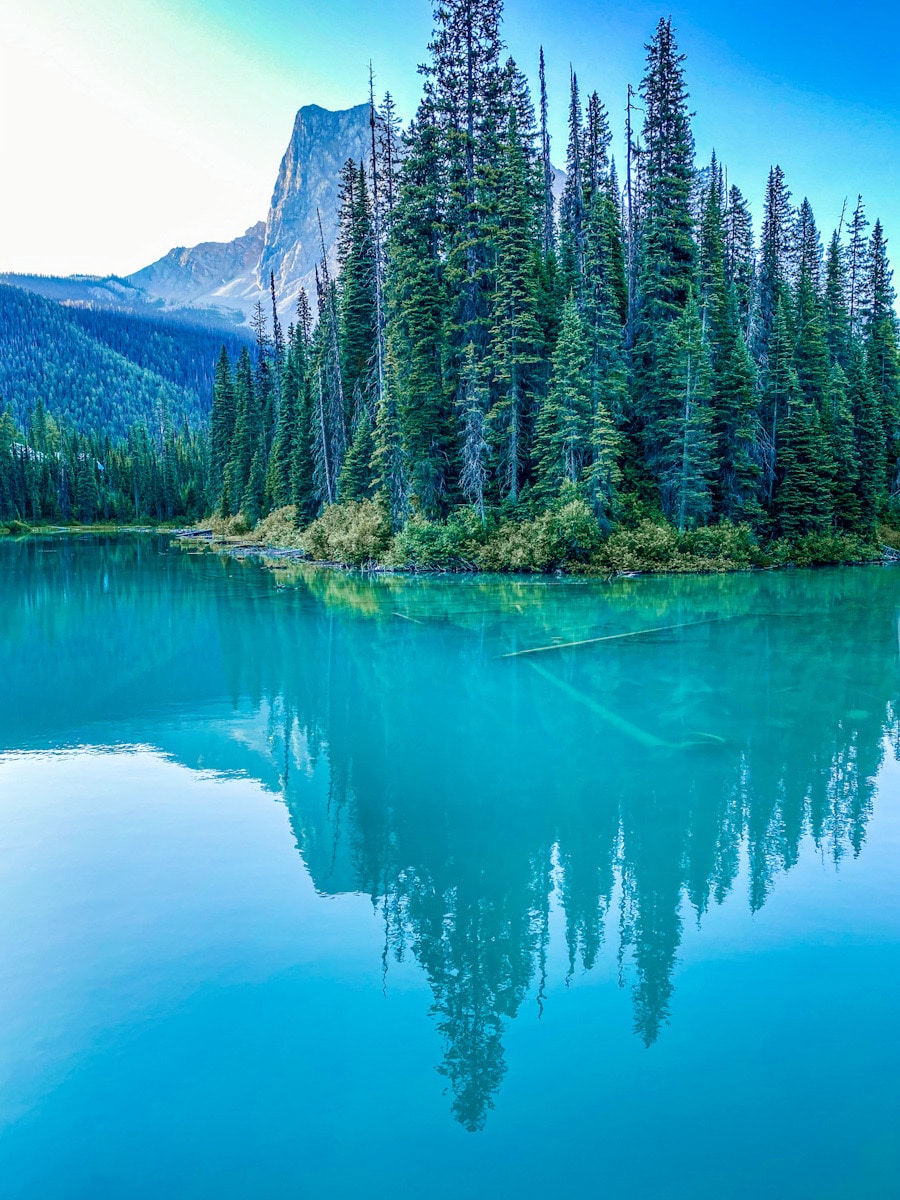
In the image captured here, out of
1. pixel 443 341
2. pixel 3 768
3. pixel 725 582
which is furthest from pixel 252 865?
pixel 443 341

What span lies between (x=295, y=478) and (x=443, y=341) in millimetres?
20633

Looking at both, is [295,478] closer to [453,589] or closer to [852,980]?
[453,589]

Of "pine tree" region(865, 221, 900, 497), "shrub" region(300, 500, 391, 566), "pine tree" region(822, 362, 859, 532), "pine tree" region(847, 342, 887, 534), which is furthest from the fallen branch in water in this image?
"pine tree" region(865, 221, 900, 497)

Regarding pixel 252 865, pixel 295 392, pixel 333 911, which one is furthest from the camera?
pixel 295 392

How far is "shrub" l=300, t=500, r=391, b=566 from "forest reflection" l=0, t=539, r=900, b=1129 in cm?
1244

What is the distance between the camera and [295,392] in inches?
2493

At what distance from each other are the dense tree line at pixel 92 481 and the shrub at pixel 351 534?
6224 cm

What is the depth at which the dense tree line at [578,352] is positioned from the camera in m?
37.4

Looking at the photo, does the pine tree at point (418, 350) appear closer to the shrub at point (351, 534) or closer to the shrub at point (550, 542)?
the shrub at point (351, 534)

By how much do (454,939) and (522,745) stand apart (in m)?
5.62

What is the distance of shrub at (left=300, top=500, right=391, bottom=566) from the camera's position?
40.9m

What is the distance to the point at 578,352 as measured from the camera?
36.0 meters

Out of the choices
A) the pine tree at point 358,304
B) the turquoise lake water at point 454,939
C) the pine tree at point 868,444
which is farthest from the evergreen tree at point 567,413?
the turquoise lake water at point 454,939

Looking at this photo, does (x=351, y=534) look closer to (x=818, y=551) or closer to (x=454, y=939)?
(x=818, y=551)
